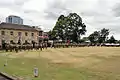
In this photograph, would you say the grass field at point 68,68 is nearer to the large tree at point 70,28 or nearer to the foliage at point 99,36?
the large tree at point 70,28

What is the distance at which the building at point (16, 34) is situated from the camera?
71750 mm

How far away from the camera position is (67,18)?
322ft

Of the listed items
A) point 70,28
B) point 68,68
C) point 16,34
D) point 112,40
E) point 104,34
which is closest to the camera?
point 68,68

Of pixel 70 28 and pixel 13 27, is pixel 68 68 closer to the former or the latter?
pixel 13 27

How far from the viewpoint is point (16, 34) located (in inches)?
2963

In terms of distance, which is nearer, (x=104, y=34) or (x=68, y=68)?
(x=68, y=68)

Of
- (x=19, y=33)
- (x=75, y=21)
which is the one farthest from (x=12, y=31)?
(x=75, y=21)

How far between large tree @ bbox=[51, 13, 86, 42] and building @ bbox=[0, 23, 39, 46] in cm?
1621

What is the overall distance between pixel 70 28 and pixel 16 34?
1132 inches

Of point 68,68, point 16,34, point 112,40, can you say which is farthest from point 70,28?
point 68,68

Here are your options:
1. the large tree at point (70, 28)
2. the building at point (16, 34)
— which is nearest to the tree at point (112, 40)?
the large tree at point (70, 28)

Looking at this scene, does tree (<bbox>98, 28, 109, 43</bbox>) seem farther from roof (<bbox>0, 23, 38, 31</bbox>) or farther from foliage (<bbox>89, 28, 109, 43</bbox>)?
roof (<bbox>0, 23, 38, 31</bbox>)

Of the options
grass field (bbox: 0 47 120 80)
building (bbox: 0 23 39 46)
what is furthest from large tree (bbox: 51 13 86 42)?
grass field (bbox: 0 47 120 80)

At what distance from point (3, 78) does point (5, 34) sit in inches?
2391
